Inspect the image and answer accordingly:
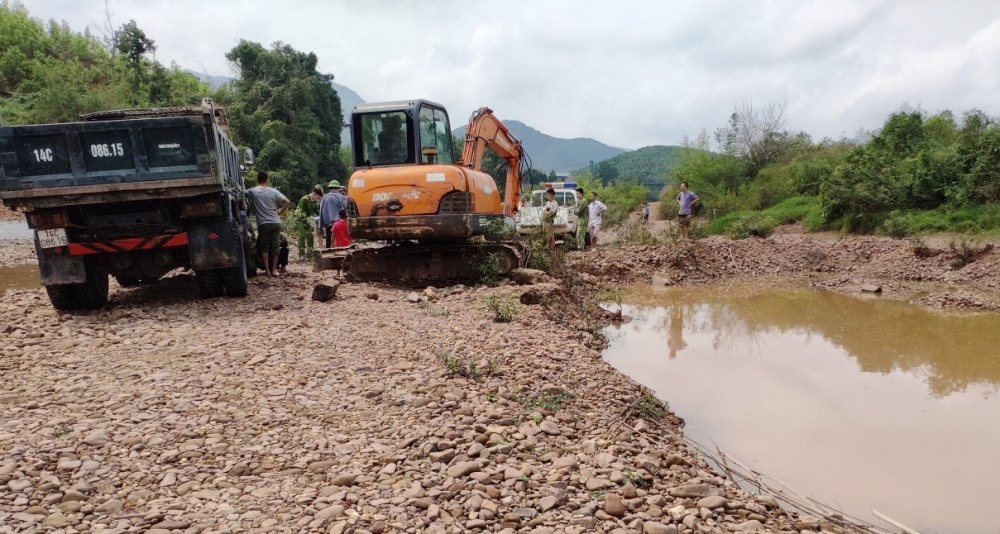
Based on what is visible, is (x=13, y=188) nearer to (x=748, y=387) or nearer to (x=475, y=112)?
(x=475, y=112)

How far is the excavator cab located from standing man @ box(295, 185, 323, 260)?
335 cm

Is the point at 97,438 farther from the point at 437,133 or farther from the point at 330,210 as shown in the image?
the point at 330,210

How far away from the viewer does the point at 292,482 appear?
3057 mm

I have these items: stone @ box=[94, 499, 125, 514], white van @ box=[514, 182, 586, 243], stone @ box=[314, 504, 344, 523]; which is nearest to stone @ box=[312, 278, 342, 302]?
stone @ box=[94, 499, 125, 514]

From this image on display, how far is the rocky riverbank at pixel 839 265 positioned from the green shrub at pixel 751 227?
A: 13.3 ft

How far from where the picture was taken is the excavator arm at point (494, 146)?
9.87 metres

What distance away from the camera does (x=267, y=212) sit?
29.2 feet

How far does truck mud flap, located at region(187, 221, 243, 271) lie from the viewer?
22.5 ft

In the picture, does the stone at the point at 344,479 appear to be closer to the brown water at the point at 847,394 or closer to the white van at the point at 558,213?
the brown water at the point at 847,394

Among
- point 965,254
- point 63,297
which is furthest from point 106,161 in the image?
point 965,254

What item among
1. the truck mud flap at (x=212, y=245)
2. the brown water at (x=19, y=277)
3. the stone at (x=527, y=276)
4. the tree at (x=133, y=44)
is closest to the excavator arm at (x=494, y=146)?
the stone at (x=527, y=276)

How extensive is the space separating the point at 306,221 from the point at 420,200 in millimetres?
4985

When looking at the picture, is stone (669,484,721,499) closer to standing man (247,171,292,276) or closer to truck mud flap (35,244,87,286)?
truck mud flap (35,244,87,286)

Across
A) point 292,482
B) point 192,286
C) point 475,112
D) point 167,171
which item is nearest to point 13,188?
point 167,171
